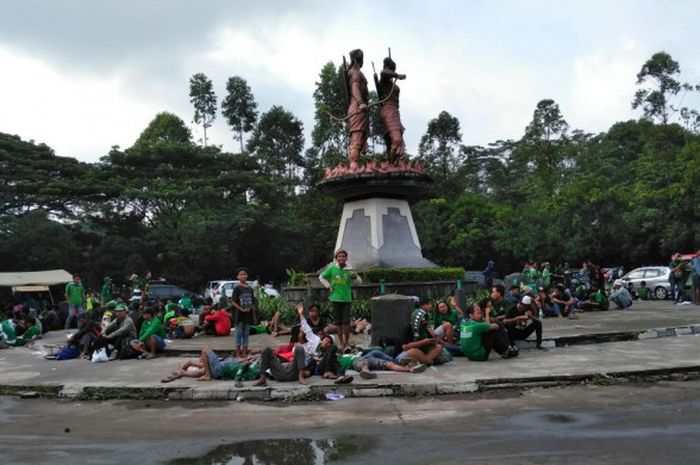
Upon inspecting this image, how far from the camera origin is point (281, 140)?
50219 mm

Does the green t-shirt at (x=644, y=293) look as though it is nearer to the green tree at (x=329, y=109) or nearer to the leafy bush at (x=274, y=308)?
the leafy bush at (x=274, y=308)

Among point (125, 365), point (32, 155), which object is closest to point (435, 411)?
point (125, 365)

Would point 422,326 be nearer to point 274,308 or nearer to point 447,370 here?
point 447,370

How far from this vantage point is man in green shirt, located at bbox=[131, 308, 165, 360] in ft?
41.6

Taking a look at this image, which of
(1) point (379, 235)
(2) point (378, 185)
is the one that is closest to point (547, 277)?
(1) point (379, 235)

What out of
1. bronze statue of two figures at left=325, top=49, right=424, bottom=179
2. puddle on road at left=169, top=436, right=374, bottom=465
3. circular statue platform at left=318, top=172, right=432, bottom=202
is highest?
bronze statue of two figures at left=325, top=49, right=424, bottom=179

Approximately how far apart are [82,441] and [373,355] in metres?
4.72

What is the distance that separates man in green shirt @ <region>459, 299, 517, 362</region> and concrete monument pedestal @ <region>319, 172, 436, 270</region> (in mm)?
7269

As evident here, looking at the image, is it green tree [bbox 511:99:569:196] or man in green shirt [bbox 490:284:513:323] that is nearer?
man in green shirt [bbox 490:284:513:323]

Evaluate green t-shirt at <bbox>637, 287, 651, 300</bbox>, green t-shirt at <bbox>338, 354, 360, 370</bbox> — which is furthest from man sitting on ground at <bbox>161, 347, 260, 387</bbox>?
green t-shirt at <bbox>637, 287, 651, 300</bbox>

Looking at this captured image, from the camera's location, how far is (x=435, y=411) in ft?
24.3

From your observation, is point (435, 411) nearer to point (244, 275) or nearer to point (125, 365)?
→ point (244, 275)

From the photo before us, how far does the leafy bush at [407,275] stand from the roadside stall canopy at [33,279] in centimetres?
1650

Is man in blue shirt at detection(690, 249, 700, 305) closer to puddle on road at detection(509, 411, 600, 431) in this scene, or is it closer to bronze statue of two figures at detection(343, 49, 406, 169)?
bronze statue of two figures at detection(343, 49, 406, 169)
